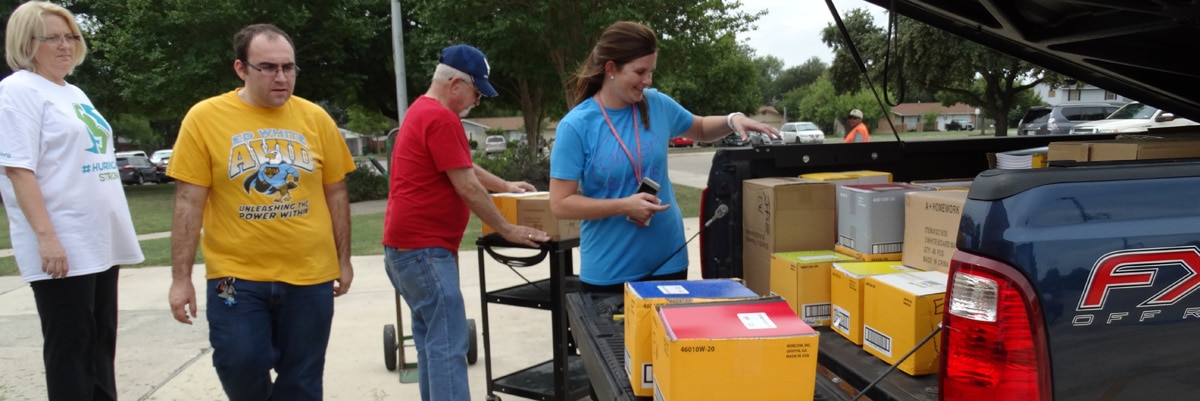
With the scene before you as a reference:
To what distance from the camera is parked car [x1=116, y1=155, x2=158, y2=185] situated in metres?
28.5

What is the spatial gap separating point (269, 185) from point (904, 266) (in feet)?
7.09

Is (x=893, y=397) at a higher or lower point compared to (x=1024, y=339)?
lower

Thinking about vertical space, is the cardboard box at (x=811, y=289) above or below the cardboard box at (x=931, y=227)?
below

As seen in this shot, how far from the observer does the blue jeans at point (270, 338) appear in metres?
2.67

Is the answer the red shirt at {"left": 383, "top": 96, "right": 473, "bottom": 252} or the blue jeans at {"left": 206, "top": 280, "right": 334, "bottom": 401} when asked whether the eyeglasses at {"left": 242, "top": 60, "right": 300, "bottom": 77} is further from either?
the blue jeans at {"left": 206, "top": 280, "right": 334, "bottom": 401}

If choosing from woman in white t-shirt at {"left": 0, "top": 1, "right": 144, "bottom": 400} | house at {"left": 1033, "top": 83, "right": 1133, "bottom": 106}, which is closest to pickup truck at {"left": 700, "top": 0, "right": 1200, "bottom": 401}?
woman in white t-shirt at {"left": 0, "top": 1, "right": 144, "bottom": 400}

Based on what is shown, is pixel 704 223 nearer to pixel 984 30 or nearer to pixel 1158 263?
pixel 984 30

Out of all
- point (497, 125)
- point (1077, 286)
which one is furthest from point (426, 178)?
point (497, 125)

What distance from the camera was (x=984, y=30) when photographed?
281cm

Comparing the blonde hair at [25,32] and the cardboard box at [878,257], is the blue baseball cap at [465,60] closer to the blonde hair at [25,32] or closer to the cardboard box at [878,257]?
the blonde hair at [25,32]

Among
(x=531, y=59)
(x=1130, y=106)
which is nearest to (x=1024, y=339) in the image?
(x=531, y=59)

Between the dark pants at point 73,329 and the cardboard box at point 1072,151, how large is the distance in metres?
3.52

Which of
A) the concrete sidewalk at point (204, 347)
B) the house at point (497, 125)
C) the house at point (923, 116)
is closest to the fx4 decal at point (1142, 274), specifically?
the concrete sidewalk at point (204, 347)

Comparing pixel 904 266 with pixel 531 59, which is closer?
pixel 904 266
